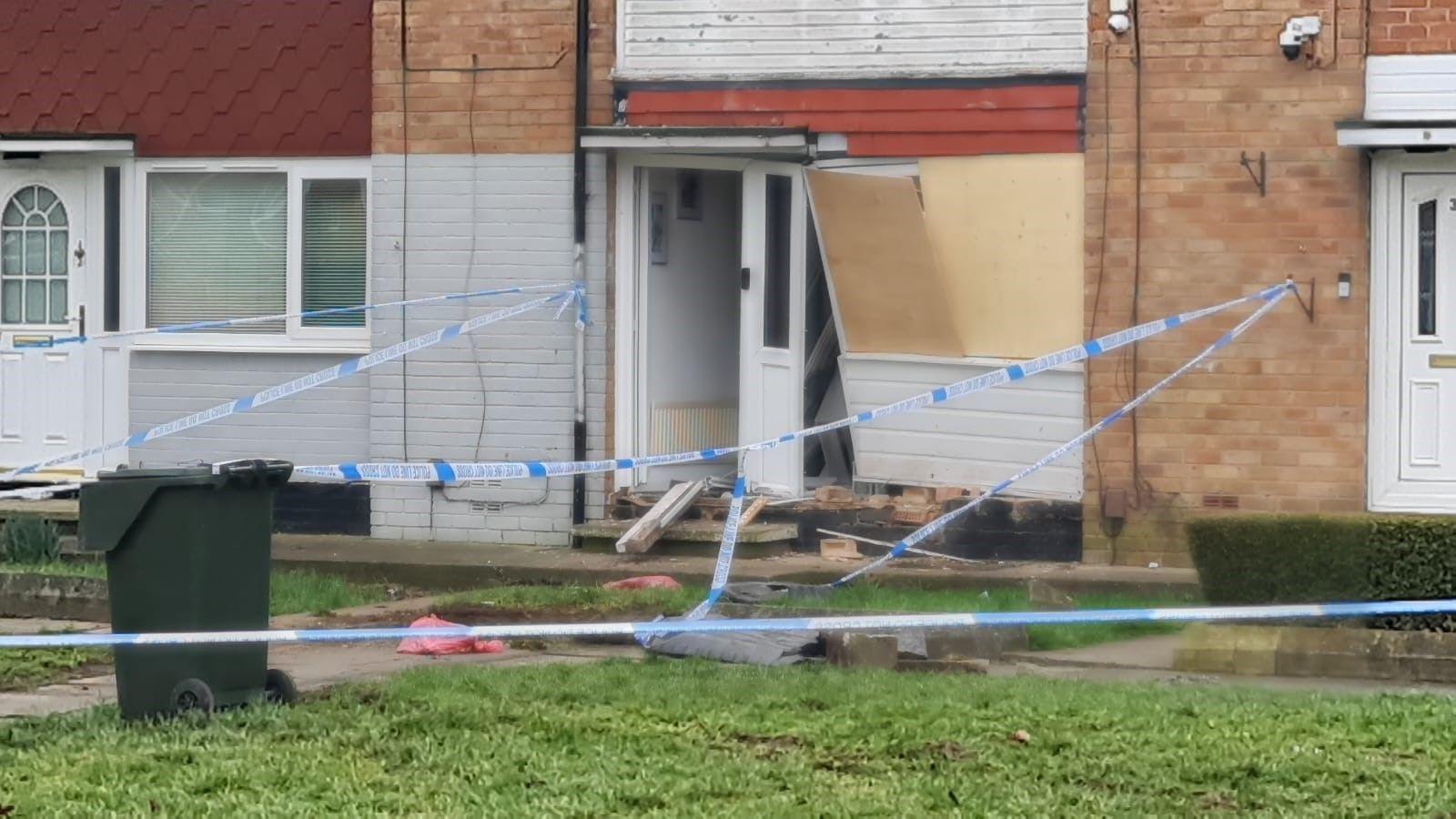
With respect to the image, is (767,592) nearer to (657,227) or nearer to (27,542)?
(657,227)

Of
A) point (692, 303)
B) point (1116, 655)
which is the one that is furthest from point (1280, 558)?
point (692, 303)

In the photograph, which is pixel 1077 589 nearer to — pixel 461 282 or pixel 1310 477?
pixel 1310 477

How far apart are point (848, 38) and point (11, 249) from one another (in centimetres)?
638

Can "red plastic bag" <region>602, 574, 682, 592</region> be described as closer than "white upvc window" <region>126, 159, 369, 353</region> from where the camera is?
Yes

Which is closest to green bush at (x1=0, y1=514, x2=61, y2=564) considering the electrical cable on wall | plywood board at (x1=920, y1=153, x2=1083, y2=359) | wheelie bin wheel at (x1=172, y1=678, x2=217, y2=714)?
the electrical cable on wall

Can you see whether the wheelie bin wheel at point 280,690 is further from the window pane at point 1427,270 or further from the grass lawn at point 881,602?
the window pane at point 1427,270

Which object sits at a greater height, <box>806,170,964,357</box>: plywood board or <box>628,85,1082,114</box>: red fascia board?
<box>628,85,1082,114</box>: red fascia board

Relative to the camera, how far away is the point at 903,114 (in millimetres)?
14242

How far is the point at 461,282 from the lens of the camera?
1516 centimetres

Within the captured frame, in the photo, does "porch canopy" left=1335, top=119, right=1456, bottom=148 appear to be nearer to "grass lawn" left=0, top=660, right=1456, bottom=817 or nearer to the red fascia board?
the red fascia board

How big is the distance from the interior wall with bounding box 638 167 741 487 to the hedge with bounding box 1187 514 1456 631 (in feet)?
17.6

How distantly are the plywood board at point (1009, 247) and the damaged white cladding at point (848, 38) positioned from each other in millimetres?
612

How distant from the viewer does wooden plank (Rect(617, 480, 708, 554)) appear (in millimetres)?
14266

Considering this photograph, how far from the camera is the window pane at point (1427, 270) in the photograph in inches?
526
